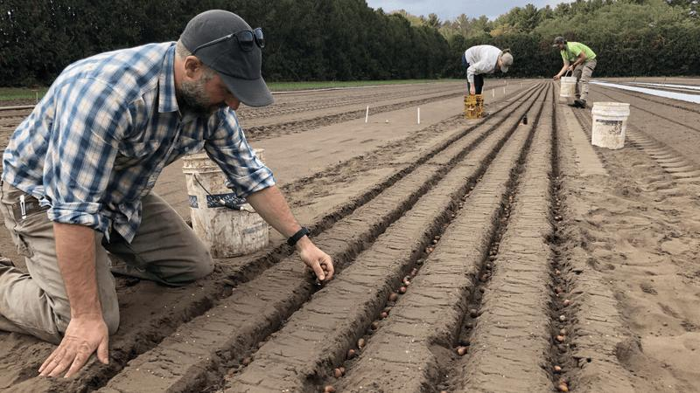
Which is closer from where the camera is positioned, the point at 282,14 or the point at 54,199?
the point at 54,199

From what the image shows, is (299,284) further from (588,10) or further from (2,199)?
(588,10)

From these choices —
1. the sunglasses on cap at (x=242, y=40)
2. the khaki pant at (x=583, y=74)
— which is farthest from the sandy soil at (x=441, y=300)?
the khaki pant at (x=583, y=74)

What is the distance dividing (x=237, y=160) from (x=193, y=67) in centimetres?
74

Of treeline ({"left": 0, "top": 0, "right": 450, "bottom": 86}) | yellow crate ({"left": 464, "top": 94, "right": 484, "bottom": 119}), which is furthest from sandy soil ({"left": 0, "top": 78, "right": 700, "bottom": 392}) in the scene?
treeline ({"left": 0, "top": 0, "right": 450, "bottom": 86})

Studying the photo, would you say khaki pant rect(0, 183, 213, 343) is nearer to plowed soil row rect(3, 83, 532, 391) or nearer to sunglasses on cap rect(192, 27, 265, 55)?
plowed soil row rect(3, 83, 532, 391)

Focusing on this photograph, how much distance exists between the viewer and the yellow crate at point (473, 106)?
38.5 feet

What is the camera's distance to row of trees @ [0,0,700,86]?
1845 cm

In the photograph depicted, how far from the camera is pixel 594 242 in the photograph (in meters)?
3.96

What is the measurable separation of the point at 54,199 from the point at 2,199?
2.26 ft

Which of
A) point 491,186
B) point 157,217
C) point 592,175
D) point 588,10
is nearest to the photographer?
point 157,217

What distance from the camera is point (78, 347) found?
88.8 inches

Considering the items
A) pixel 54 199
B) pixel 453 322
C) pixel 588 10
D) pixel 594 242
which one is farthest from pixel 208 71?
pixel 588 10

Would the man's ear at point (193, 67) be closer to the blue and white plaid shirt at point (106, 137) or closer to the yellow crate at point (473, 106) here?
the blue and white plaid shirt at point (106, 137)

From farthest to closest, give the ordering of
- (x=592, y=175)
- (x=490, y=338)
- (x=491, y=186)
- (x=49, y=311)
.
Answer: (x=592, y=175) → (x=491, y=186) → (x=490, y=338) → (x=49, y=311)
